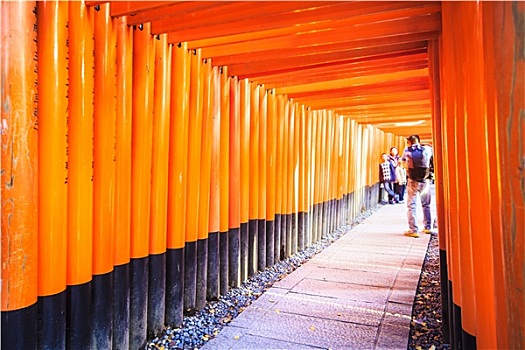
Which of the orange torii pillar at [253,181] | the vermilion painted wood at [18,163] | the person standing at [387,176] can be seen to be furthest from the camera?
the person standing at [387,176]

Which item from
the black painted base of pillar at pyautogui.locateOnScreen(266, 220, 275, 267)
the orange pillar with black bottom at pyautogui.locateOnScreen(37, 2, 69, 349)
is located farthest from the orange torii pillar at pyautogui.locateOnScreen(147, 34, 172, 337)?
the black painted base of pillar at pyautogui.locateOnScreen(266, 220, 275, 267)

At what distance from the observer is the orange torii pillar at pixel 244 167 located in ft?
14.3

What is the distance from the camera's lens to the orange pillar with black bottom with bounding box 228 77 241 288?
4180 millimetres

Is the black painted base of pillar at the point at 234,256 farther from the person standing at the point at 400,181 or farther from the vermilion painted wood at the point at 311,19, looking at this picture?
the person standing at the point at 400,181

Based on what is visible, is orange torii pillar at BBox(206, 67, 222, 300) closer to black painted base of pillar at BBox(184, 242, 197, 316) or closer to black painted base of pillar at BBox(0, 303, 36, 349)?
black painted base of pillar at BBox(184, 242, 197, 316)

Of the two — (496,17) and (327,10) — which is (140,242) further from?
(496,17)

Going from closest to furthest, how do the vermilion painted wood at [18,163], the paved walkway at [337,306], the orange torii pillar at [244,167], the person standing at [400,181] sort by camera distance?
the vermilion painted wood at [18,163]
the paved walkway at [337,306]
the orange torii pillar at [244,167]
the person standing at [400,181]

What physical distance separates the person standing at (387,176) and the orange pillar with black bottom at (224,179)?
33.7 ft

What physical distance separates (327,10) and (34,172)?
7.19 ft

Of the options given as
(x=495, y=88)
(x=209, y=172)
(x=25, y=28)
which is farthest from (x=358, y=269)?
(x=25, y=28)

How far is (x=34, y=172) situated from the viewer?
1.98 meters

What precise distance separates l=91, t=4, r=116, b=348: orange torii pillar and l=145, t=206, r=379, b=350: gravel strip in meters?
0.63

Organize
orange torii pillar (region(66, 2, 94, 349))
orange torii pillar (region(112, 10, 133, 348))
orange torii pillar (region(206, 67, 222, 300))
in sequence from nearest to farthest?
orange torii pillar (region(66, 2, 94, 349)) < orange torii pillar (region(112, 10, 133, 348)) < orange torii pillar (region(206, 67, 222, 300))

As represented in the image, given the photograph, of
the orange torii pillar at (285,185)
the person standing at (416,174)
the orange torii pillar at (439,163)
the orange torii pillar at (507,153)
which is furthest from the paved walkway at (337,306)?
the orange torii pillar at (507,153)
